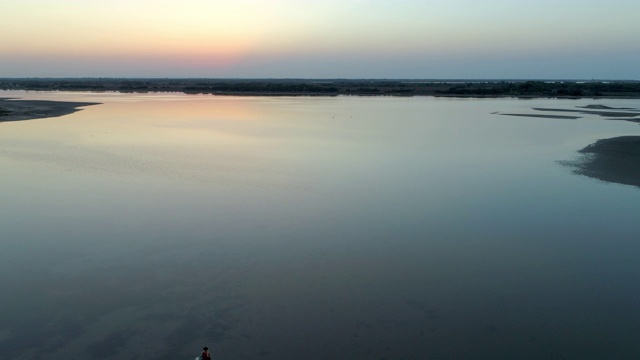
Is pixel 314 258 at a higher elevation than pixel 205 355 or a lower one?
lower

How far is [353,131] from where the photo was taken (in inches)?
1128

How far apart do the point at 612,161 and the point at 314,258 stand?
14686 mm

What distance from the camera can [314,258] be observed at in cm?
956

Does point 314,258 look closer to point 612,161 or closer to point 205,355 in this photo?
point 205,355

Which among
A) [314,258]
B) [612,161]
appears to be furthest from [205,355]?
[612,161]

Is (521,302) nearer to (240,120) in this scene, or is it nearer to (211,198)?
(211,198)

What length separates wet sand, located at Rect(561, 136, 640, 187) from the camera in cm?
1634

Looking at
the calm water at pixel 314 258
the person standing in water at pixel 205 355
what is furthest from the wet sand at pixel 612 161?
the person standing in water at pixel 205 355

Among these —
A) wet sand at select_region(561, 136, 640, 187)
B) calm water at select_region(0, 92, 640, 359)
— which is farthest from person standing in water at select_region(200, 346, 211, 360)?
wet sand at select_region(561, 136, 640, 187)

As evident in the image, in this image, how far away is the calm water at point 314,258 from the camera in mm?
6840

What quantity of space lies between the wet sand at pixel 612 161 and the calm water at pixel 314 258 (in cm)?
78


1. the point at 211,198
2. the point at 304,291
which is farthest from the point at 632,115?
the point at 304,291

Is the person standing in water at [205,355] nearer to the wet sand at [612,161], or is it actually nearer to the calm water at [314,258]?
the calm water at [314,258]

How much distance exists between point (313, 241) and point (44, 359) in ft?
17.9
